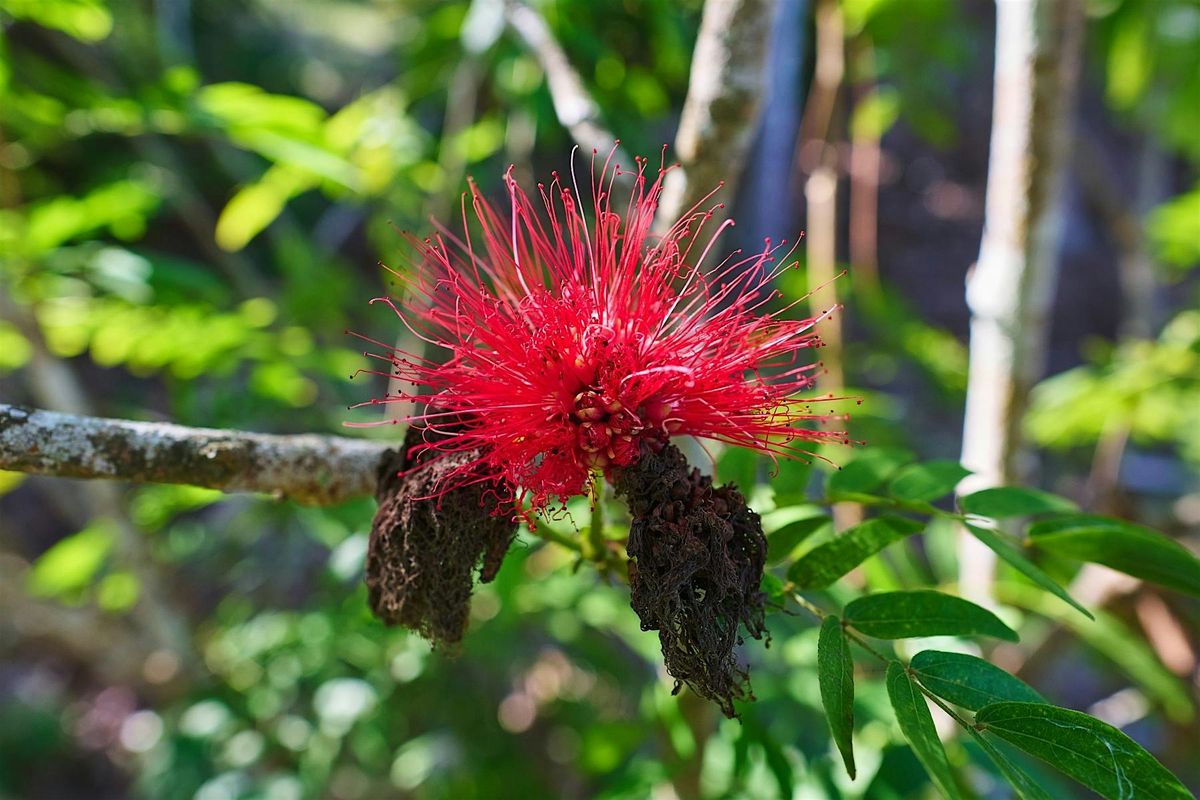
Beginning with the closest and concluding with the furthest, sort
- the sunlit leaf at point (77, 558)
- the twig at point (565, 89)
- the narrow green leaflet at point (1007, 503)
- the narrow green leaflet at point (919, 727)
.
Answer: the narrow green leaflet at point (919, 727)
the narrow green leaflet at point (1007, 503)
the twig at point (565, 89)
the sunlit leaf at point (77, 558)

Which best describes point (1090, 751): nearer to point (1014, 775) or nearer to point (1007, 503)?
point (1014, 775)

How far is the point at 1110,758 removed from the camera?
764 millimetres

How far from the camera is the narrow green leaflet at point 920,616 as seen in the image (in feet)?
3.12

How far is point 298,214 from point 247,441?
21.4ft

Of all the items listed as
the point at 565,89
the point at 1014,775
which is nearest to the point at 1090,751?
the point at 1014,775

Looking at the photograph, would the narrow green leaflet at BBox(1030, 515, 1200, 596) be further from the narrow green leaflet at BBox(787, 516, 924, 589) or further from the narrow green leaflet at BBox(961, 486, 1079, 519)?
the narrow green leaflet at BBox(787, 516, 924, 589)

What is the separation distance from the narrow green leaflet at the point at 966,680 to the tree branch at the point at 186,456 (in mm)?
781

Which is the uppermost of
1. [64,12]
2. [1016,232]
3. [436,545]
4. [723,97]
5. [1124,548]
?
[64,12]

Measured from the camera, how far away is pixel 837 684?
830mm

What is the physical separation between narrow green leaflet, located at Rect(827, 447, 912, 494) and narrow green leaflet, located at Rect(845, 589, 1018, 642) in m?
0.24

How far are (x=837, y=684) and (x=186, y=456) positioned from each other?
86 cm

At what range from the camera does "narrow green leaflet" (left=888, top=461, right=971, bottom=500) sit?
118 centimetres

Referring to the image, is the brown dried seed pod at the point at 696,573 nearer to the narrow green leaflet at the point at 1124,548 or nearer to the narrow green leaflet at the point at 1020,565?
the narrow green leaflet at the point at 1020,565

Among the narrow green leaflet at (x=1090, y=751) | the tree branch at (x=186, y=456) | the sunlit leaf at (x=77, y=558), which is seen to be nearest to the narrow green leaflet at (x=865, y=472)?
the narrow green leaflet at (x=1090, y=751)
